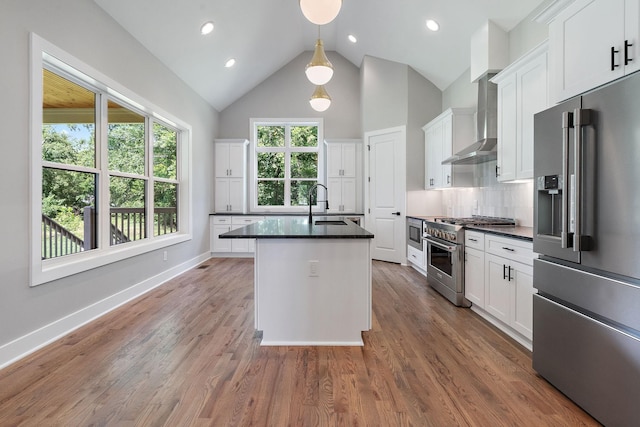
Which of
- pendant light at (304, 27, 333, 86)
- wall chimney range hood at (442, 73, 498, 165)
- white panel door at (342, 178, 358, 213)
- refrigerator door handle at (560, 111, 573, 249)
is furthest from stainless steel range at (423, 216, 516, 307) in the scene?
white panel door at (342, 178, 358, 213)

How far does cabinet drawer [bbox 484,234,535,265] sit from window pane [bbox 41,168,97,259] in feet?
12.5

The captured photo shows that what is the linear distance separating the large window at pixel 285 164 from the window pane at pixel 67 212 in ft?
12.4

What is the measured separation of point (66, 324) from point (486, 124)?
456 centimetres

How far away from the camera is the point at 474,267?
3.16 m

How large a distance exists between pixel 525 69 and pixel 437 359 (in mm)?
2597

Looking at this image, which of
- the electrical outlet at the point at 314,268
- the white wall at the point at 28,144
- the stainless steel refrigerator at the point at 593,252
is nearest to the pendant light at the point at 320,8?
the stainless steel refrigerator at the point at 593,252

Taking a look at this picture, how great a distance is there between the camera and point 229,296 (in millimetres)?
3729

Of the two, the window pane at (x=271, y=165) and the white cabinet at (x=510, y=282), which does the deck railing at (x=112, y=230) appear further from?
the white cabinet at (x=510, y=282)

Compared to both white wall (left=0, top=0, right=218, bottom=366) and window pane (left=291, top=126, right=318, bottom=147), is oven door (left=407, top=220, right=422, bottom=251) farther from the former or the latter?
white wall (left=0, top=0, right=218, bottom=366)

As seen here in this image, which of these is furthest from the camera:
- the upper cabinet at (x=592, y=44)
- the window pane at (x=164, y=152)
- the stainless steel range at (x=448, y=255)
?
the window pane at (x=164, y=152)

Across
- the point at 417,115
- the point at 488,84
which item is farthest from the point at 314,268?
the point at 417,115

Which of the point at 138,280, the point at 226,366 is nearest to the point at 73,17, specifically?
the point at 138,280

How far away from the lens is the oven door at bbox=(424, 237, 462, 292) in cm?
340

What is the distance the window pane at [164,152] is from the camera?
4.47 meters
